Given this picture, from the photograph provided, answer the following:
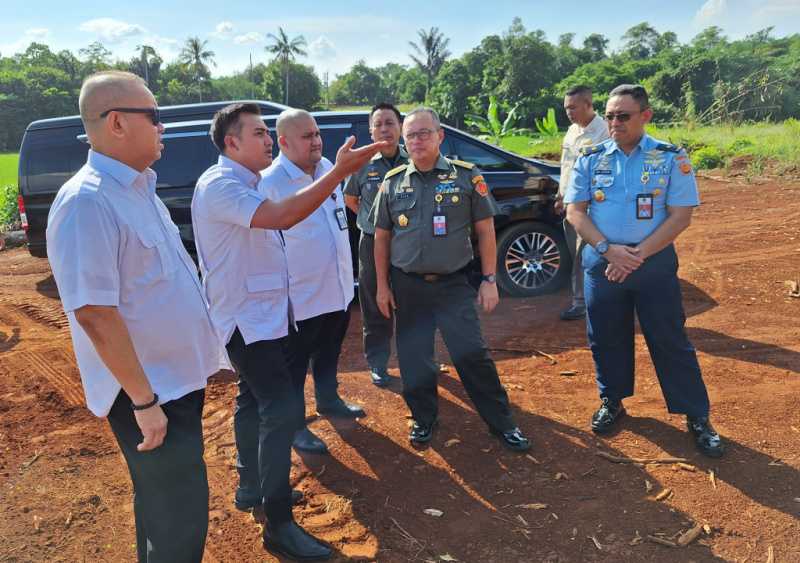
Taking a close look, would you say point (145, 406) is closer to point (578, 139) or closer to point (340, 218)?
point (340, 218)

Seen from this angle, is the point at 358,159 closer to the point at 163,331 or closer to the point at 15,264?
the point at 163,331

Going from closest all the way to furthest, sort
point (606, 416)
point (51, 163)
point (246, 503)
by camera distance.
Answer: point (246, 503)
point (606, 416)
point (51, 163)

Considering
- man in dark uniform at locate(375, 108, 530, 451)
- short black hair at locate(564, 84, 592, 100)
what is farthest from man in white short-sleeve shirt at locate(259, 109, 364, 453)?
short black hair at locate(564, 84, 592, 100)

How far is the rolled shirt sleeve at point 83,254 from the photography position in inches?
66.9

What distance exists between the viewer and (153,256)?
6.25 ft

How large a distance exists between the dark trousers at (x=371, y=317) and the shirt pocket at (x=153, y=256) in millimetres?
2551

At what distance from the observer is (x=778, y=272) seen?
6.80 m

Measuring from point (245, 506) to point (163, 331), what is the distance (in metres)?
1.57

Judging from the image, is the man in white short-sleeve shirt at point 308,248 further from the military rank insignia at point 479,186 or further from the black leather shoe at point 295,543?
the military rank insignia at point 479,186

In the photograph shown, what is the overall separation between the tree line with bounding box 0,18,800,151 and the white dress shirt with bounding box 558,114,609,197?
20.2m

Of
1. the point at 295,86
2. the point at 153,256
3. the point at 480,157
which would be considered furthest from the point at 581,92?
the point at 295,86

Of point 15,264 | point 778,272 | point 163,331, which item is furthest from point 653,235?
point 15,264

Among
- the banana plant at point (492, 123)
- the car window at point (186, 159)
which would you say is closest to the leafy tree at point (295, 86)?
the banana plant at point (492, 123)

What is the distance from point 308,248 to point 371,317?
1.30m
